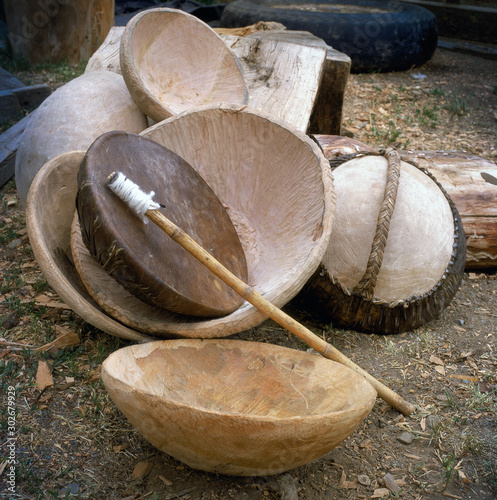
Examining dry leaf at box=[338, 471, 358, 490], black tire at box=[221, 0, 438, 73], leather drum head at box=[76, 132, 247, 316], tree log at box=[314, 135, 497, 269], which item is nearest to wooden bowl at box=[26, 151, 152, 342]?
leather drum head at box=[76, 132, 247, 316]

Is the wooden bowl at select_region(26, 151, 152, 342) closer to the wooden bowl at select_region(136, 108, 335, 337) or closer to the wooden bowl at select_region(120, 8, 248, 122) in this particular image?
the wooden bowl at select_region(136, 108, 335, 337)

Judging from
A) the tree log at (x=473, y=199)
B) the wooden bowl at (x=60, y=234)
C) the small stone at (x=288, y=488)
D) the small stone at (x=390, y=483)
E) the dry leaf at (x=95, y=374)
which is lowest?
the small stone at (x=390, y=483)

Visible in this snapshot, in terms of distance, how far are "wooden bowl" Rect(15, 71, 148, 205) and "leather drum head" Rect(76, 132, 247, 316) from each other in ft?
2.16

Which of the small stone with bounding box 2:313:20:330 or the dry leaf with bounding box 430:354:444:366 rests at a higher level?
the small stone with bounding box 2:313:20:330

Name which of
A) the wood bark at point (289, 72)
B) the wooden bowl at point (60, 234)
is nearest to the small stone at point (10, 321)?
the wooden bowl at point (60, 234)

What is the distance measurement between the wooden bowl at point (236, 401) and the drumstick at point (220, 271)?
101mm

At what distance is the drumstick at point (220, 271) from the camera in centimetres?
169

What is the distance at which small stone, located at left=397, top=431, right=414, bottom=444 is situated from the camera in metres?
1.79

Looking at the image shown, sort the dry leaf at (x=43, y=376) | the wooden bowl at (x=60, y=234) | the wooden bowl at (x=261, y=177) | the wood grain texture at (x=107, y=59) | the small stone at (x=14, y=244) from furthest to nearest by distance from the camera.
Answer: the wood grain texture at (x=107, y=59) < the small stone at (x=14, y=244) < the wooden bowl at (x=261, y=177) < the dry leaf at (x=43, y=376) < the wooden bowl at (x=60, y=234)

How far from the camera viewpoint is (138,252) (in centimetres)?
169

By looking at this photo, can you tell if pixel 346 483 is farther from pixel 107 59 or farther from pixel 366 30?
pixel 366 30

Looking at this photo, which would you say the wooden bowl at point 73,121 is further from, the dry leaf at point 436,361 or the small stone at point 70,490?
the dry leaf at point 436,361

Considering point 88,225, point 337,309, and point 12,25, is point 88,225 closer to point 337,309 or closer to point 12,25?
point 337,309

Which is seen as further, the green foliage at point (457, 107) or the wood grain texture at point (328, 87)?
the green foliage at point (457, 107)
